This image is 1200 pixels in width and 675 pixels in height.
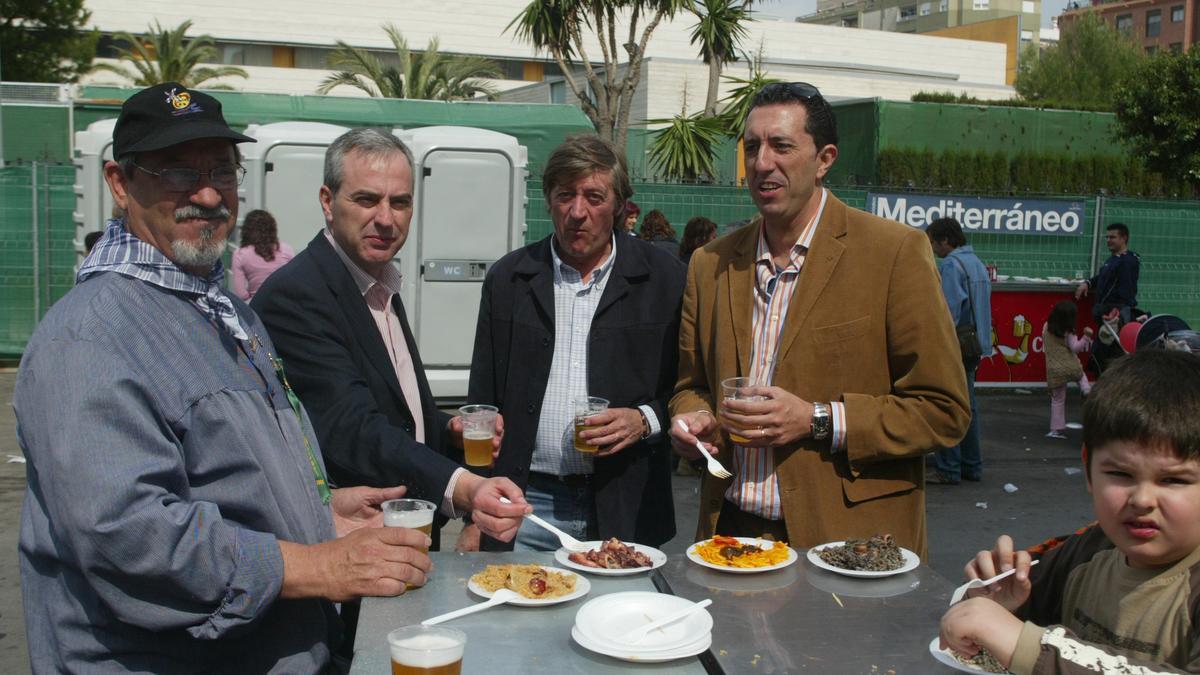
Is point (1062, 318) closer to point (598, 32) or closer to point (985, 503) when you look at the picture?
point (985, 503)

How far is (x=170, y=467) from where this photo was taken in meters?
2.15

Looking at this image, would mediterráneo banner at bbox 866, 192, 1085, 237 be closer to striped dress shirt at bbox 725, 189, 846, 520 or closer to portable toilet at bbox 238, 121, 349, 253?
portable toilet at bbox 238, 121, 349, 253

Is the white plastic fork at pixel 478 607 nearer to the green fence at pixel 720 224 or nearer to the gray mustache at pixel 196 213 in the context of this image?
the gray mustache at pixel 196 213

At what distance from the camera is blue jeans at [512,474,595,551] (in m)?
3.83

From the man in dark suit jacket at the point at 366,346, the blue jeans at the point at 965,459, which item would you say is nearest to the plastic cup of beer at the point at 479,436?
the man in dark suit jacket at the point at 366,346

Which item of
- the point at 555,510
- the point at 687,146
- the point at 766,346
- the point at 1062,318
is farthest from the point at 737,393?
the point at 687,146

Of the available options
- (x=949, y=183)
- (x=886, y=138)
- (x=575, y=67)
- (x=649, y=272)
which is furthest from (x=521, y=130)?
(x=575, y=67)

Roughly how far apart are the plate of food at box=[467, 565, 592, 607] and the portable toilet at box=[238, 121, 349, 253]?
867cm

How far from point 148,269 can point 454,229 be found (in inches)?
348

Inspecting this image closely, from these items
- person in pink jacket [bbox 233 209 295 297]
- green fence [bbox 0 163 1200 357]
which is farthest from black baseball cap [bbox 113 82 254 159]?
green fence [bbox 0 163 1200 357]

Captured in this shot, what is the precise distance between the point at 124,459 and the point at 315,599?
63 centimetres

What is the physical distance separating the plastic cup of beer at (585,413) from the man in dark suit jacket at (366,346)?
0.48 meters

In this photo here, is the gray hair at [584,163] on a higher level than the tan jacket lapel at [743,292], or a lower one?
higher

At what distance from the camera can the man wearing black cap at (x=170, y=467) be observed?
6.81ft
